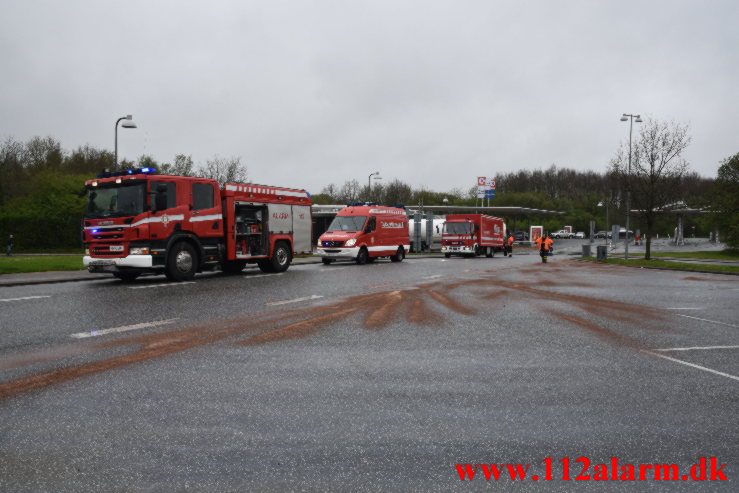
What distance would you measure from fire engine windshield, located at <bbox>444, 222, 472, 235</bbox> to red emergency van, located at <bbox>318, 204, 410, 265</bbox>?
894 centimetres

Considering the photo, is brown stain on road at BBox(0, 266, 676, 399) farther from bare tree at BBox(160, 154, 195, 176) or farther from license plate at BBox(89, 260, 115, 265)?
bare tree at BBox(160, 154, 195, 176)

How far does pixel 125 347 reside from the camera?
21.3 feet

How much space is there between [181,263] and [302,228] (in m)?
6.40

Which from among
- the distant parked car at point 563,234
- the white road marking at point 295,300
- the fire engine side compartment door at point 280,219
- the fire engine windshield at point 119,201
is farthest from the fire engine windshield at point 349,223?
the distant parked car at point 563,234

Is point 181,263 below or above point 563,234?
above

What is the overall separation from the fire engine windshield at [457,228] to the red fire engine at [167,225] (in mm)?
20588

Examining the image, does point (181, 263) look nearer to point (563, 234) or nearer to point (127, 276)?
point (127, 276)

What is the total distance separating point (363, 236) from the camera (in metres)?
26.0

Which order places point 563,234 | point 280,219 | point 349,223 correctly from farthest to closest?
point 563,234
point 349,223
point 280,219

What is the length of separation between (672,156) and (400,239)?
16.0 metres

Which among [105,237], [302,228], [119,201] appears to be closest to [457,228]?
[302,228]

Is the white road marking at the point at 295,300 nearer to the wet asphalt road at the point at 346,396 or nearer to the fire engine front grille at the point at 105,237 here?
the wet asphalt road at the point at 346,396

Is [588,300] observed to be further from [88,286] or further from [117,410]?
[88,286]

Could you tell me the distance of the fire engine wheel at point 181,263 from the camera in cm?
1516
